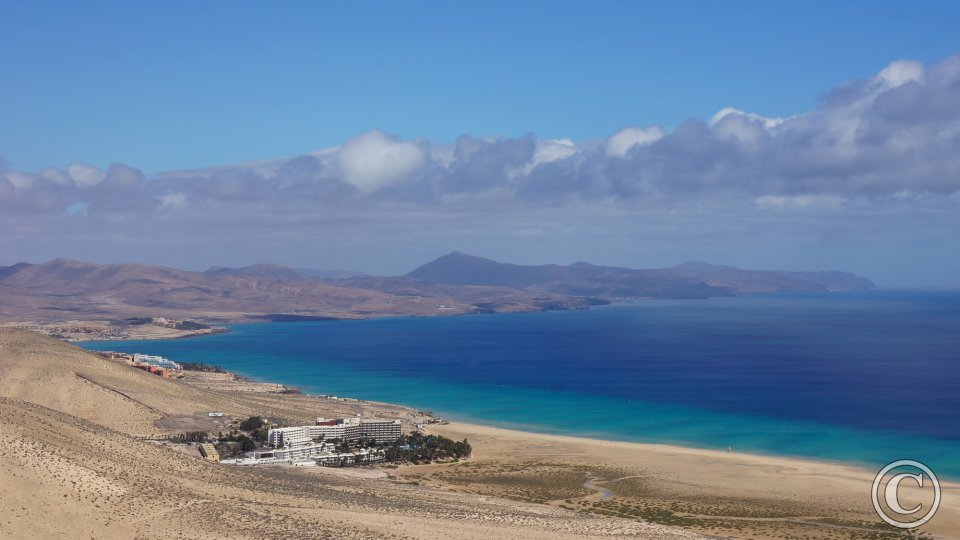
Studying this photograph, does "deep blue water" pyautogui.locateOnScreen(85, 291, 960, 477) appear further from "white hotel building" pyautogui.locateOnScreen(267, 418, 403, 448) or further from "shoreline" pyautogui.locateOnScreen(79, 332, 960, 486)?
"white hotel building" pyautogui.locateOnScreen(267, 418, 403, 448)

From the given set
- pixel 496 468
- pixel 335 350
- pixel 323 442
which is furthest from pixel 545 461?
pixel 335 350

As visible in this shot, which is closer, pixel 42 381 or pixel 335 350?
pixel 42 381

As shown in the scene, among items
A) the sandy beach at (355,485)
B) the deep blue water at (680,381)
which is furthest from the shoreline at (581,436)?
the sandy beach at (355,485)

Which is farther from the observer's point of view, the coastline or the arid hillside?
the coastline

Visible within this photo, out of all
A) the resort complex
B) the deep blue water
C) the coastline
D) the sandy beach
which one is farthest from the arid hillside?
the deep blue water

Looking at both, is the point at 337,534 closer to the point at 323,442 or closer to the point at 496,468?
the point at 496,468

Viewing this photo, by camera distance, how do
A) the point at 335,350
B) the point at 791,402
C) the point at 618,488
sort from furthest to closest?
the point at 335,350, the point at 791,402, the point at 618,488

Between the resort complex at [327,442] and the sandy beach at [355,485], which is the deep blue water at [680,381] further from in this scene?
the resort complex at [327,442]
